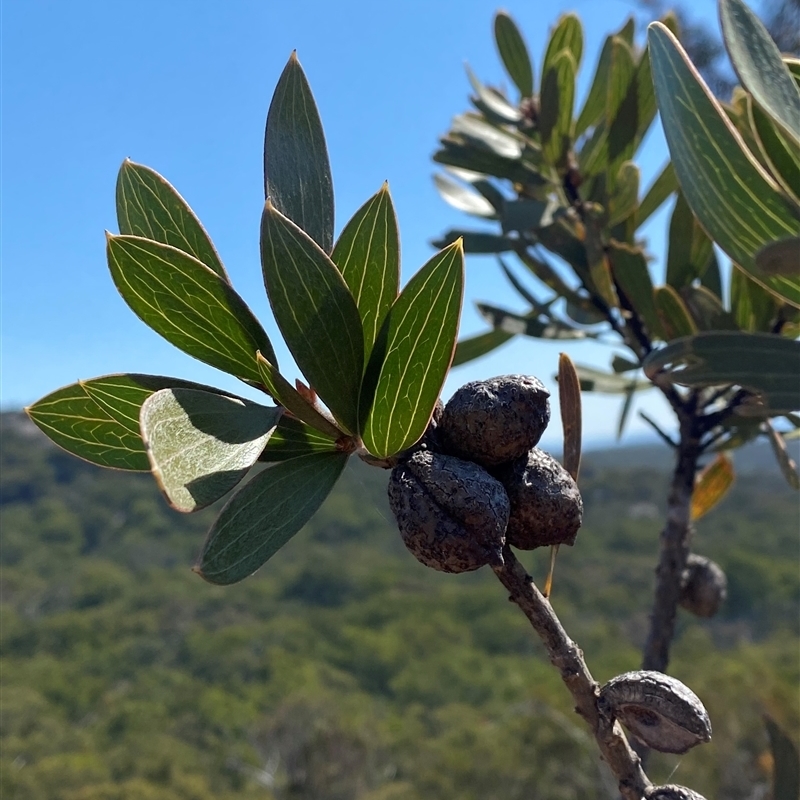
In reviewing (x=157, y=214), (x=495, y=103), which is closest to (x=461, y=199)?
(x=495, y=103)

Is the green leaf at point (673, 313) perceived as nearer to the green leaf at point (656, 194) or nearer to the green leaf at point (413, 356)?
the green leaf at point (656, 194)

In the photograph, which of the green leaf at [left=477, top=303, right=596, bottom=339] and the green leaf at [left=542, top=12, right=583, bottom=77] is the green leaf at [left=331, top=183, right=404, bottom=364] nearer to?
the green leaf at [left=477, top=303, right=596, bottom=339]

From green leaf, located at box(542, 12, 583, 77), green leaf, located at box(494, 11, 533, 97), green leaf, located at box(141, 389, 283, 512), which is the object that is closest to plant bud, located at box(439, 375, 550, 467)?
green leaf, located at box(141, 389, 283, 512)

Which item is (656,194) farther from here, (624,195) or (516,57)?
(516,57)

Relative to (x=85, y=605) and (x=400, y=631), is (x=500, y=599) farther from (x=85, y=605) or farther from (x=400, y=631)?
(x=85, y=605)

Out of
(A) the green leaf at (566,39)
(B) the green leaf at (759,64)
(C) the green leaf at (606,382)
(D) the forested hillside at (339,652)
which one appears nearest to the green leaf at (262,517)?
(B) the green leaf at (759,64)
